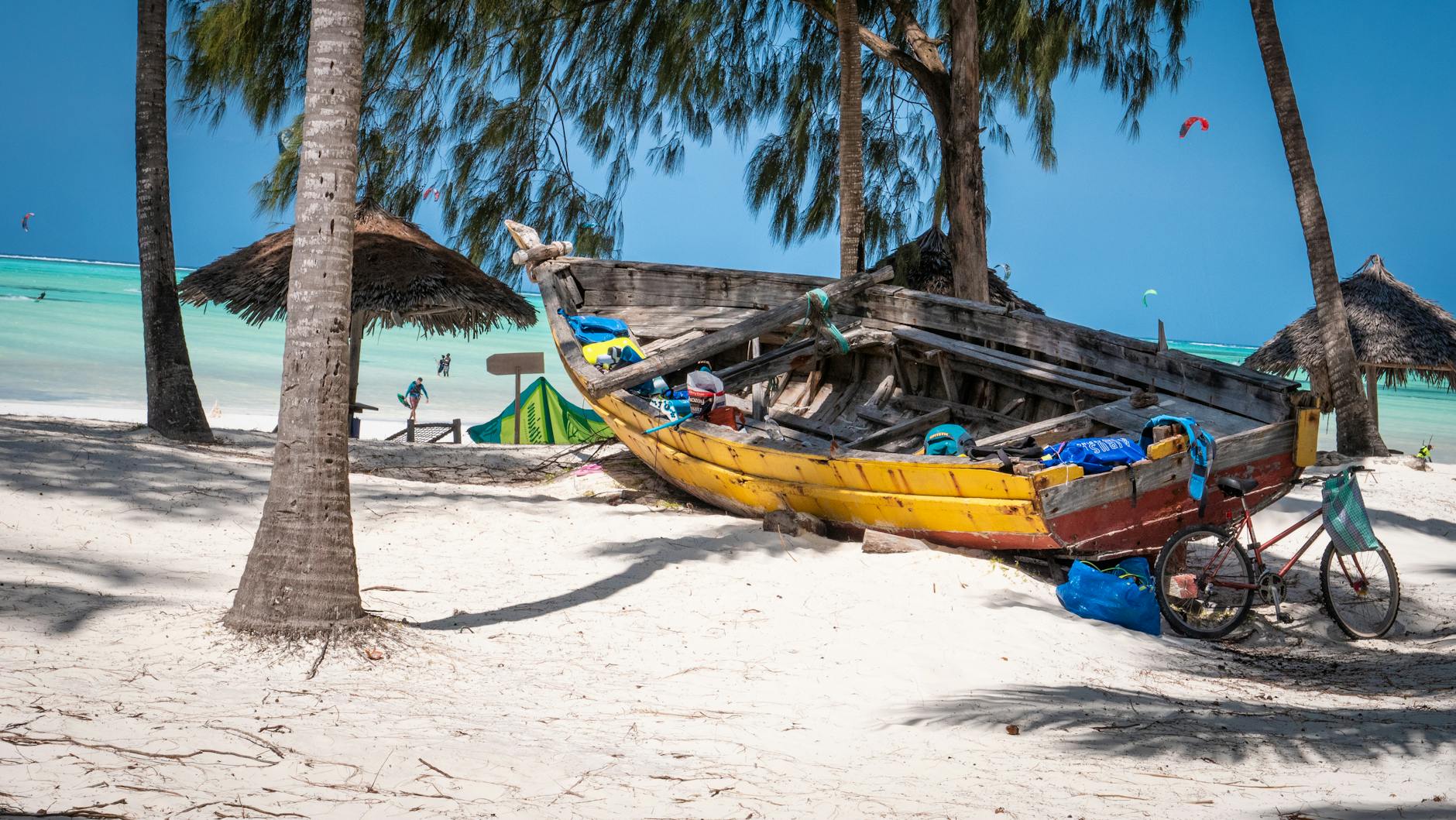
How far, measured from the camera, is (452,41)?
12312mm

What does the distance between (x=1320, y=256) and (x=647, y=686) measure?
9.74 meters

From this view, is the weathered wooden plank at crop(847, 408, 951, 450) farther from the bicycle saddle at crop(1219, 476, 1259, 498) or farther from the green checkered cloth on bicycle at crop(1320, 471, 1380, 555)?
the green checkered cloth on bicycle at crop(1320, 471, 1380, 555)

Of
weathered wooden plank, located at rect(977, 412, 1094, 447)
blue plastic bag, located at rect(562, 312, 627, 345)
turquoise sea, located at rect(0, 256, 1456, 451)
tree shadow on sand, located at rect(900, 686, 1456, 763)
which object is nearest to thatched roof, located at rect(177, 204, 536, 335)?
blue plastic bag, located at rect(562, 312, 627, 345)

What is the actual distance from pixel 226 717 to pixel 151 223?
687cm

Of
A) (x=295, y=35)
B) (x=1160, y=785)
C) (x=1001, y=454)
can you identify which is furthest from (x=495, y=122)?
(x=1160, y=785)

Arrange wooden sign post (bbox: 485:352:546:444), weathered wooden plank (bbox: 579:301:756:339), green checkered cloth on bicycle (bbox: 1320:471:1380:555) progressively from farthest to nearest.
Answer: wooden sign post (bbox: 485:352:546:444) → weathered wooden plank (bbox: 579:301:756:339) → green checkered cloth on bicycle (bbox: 1320:471:1380:555)

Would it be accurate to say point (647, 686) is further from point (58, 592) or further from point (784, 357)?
point (784, 357)

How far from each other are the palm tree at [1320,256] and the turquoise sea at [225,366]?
16.4 metres

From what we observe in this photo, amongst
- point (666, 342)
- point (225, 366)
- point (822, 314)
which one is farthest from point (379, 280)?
point (225, 366)

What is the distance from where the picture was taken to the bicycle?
574 centimetres

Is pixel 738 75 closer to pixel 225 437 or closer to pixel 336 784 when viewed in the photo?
pixel 225 437

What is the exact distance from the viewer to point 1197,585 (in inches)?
229

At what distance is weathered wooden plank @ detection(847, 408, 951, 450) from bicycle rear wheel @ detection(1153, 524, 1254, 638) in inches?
82.3

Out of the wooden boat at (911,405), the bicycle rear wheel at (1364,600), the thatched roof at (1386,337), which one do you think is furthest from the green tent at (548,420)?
the bicycle rear wheel at (1364,600)
